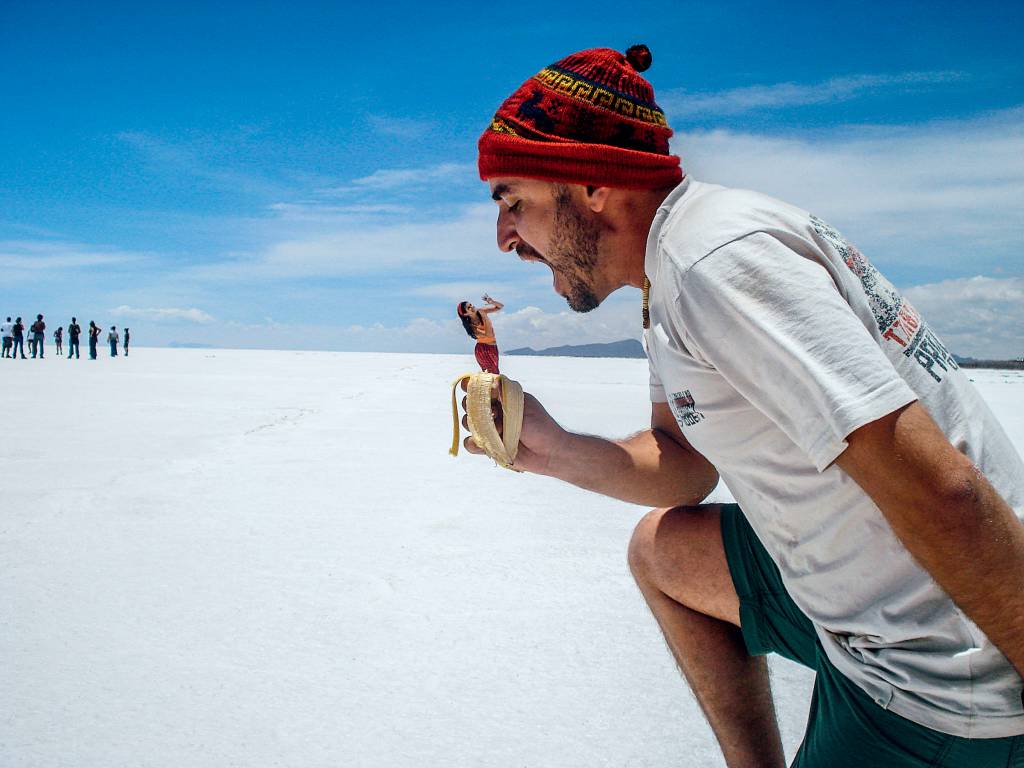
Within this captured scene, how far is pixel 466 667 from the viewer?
2.11m

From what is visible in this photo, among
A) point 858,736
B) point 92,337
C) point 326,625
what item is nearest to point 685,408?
point 858,736

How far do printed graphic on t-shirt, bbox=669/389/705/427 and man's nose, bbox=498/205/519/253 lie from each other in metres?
0.49

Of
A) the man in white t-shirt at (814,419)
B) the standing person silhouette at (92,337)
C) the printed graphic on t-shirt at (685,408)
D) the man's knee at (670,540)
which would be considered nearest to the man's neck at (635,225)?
the man in white t-shirt at (814,419)

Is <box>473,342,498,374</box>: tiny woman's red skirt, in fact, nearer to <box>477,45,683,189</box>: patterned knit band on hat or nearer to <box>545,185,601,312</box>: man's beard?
<box>545,185,601,312</box>: man's beard

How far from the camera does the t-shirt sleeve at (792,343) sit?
885 millimetres

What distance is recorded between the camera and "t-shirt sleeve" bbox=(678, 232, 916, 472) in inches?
34.9

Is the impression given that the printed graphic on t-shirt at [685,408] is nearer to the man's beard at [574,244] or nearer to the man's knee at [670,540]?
the man's beard at [574,244]

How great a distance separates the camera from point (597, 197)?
1.39m

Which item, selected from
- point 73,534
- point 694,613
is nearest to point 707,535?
point 694,613

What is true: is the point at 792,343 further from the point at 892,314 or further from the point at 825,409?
the point at 892,314

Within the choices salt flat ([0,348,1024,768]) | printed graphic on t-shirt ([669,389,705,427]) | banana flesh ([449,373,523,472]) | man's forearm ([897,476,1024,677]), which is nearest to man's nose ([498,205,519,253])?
banana flesh ([449,373,523,472])

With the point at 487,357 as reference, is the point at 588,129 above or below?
above

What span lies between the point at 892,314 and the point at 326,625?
188 cm

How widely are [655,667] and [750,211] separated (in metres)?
1.53
